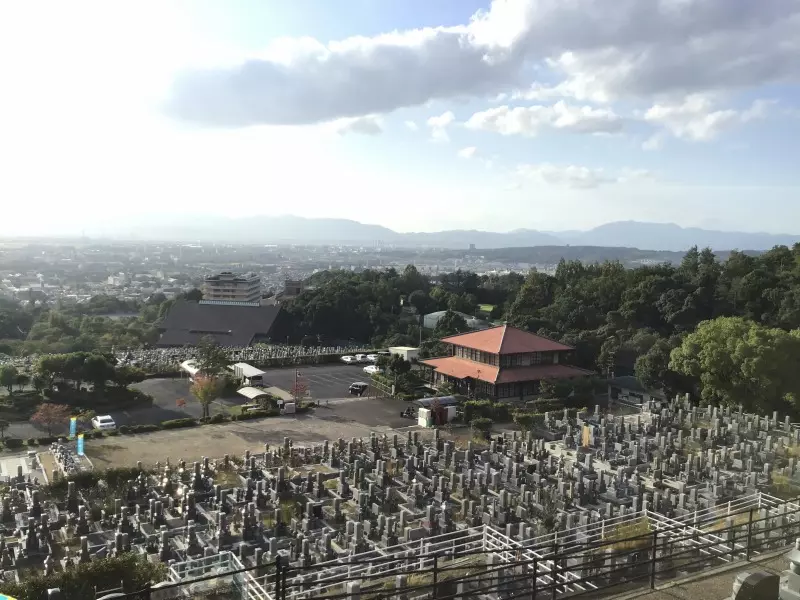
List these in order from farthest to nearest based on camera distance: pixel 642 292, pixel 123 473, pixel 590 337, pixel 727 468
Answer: pixel 642 292
pixel 590 337
pixel 727 468
pixel 123 473

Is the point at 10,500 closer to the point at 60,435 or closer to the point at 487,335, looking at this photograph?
the point at 60,435

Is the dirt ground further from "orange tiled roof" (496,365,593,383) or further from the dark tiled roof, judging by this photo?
the dark tiled roof

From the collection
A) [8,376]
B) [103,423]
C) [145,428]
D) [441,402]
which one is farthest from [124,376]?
[441,402]

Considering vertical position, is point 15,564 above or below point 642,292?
below

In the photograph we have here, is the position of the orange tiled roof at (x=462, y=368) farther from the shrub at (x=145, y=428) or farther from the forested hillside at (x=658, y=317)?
the shrub at (x=145, y=428)

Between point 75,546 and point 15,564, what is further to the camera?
point 75,546

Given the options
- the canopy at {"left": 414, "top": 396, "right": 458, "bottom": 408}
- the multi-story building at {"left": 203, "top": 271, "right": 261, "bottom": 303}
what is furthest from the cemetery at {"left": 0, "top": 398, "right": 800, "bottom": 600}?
the multi-story building at {"left": 203, "top": 271, "right": 261, "bottom": 303}

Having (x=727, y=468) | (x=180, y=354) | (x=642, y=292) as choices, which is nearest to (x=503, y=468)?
(x=727, y=468)
